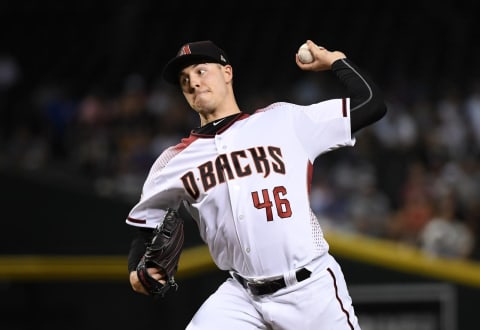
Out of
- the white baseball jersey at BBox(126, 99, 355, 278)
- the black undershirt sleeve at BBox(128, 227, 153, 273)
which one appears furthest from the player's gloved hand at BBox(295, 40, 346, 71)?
the black undershirt sleeve at BBox(128, 227, 153, 273)

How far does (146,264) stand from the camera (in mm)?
3367

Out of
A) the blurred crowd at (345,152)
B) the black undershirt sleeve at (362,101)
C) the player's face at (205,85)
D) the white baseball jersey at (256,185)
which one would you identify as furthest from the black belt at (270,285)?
the blurred crowd at (345,152)

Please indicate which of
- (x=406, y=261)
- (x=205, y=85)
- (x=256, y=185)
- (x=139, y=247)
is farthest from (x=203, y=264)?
(x=256, y=185)

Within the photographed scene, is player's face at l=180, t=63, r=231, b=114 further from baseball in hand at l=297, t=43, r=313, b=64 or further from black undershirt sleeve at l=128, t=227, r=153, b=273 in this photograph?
black undershirt sleeve at l=128, t=227, r=153, b=273

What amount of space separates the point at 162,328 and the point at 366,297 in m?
1.46

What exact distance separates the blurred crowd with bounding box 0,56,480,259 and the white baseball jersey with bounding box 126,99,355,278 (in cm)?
303

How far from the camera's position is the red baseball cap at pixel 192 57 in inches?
143

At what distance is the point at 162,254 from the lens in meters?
3.35

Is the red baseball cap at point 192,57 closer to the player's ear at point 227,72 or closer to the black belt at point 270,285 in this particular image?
the player's ear at point 227,72

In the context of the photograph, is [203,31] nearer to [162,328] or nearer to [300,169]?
[162,328]

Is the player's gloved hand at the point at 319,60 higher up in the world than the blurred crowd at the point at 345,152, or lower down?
higher up

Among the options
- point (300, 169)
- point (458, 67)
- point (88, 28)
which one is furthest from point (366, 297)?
point (88, 28)

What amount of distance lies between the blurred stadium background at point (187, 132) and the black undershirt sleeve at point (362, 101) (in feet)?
8.32

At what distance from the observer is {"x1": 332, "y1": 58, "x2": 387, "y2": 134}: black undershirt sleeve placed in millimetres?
3459
